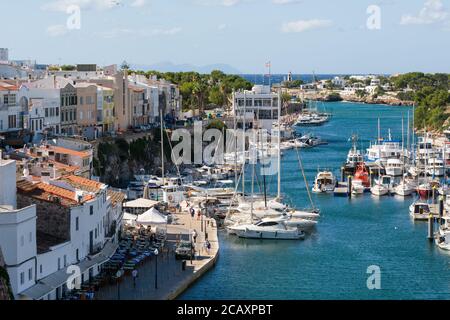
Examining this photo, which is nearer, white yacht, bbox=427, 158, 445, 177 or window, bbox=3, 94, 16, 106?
window, bbox=3, 94, 16, 106

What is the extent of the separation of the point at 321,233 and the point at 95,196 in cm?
1226

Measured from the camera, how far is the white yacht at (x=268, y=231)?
33344 millimetres

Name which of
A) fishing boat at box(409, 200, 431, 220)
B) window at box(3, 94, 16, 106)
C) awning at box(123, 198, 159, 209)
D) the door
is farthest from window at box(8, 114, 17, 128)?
fishing boat at box(409, 200, 431, 220)

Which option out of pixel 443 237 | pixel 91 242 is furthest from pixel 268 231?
pixel 91 242

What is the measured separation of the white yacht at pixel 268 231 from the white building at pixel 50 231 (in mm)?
7301

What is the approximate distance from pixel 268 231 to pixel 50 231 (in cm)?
1187

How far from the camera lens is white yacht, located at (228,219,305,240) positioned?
33.3 metres

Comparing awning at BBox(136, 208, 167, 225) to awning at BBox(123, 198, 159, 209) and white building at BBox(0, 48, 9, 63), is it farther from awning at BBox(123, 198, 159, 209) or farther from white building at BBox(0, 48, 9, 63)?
white building at BBox(0, 48, 9, 63)

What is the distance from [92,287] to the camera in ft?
73.2

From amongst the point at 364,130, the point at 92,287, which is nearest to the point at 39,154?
the point at 92,287

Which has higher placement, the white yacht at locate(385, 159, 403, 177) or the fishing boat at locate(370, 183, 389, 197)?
the white yacht at locate(385, 159, 403, 177)

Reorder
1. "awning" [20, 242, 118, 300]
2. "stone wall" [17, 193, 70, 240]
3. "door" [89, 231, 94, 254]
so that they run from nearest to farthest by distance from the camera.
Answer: "awning" [20, 242, 118, 300] < "stone wall" [17, 193, 70, 240] < "door" [89, 231, 94, 254]

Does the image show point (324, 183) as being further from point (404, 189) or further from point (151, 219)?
point (151, 219)

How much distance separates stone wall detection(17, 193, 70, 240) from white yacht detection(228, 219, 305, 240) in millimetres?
11432
